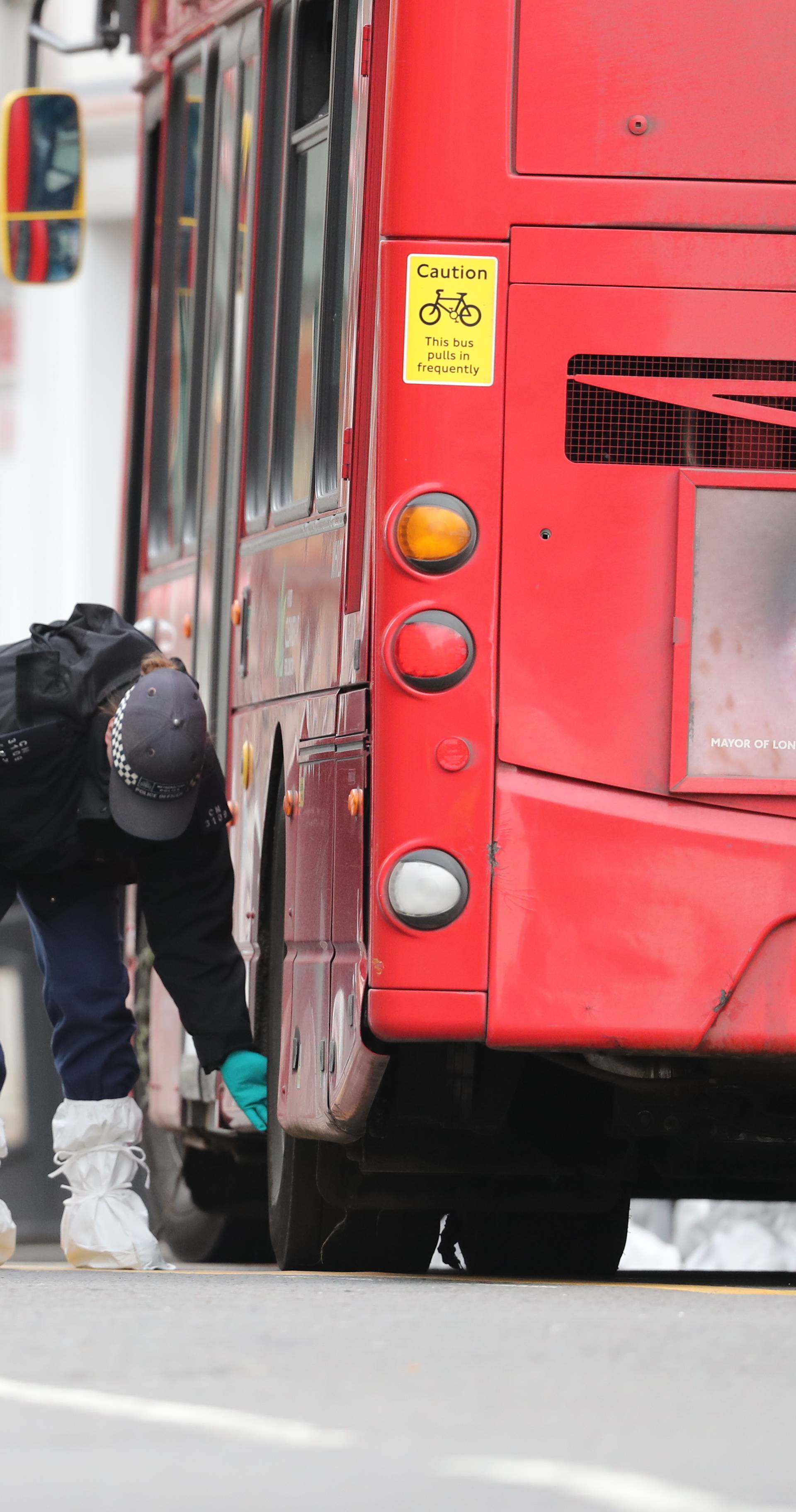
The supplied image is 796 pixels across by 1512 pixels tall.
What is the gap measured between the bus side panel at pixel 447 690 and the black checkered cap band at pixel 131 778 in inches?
39.2

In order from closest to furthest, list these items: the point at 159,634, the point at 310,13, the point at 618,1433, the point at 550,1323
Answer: the point at 618,1433 < the point at 550,1323 < the point at 310,13 < the point at 159,634

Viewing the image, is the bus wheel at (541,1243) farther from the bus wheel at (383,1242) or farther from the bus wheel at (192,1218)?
the bus wheel at (192,1218)

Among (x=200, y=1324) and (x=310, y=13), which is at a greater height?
(x=310, y=13)

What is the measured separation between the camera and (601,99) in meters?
6.07

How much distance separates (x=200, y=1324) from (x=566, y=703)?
4.75ft

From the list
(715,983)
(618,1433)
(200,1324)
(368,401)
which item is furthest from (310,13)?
(618,1433)

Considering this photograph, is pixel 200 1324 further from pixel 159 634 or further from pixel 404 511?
pixel 159 634

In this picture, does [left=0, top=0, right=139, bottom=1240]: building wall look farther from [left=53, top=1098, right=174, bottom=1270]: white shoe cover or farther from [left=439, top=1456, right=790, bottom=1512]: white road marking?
[left=439, top=1456, right=790, bottom=1512]: white road marking

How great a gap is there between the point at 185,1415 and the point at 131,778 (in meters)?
2.97

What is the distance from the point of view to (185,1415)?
4.09m

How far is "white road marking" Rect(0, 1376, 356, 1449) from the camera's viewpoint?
153 inches

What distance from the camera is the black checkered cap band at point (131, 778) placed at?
693 centimetres

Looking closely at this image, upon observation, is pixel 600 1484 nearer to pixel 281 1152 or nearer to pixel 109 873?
pixel 281 1152

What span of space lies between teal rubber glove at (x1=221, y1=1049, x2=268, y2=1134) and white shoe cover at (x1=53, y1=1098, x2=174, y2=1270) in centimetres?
25
